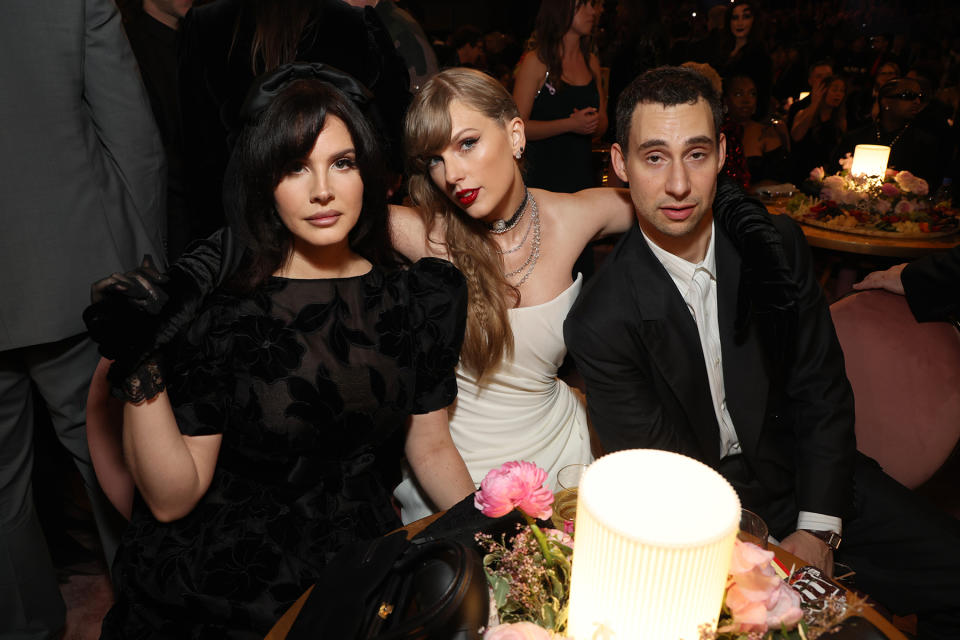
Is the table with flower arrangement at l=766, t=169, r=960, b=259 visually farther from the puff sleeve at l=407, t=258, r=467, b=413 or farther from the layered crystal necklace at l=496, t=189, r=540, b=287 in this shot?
the puff sleeve at l=407, t=258, r=467, b=413

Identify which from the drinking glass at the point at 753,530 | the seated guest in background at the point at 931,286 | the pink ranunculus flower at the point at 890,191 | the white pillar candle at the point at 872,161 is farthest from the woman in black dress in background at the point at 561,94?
the drinking glass at the point at 753,530

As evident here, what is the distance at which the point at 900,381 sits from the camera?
1.89 m

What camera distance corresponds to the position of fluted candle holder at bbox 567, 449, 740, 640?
0.74m

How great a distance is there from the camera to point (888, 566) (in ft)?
6.04

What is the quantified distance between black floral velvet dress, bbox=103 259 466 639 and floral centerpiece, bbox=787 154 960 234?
294 centimetres

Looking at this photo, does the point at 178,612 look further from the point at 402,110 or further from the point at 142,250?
the point at 402,110

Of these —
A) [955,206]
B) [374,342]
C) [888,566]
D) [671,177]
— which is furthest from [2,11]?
[955,206]

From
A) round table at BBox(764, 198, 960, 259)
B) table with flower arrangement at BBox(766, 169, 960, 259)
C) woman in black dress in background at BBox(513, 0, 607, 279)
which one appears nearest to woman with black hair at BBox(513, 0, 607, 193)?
woman in black dress in background at BBox(513, 0, 607, 279)

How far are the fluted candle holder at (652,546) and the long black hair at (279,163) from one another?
99 centimetres

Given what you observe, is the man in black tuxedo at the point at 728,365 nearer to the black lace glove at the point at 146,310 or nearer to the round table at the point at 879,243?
the black lace glove at the point at 146,310

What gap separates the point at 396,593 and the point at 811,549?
3.85ft

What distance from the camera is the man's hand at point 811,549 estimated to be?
1.67 m

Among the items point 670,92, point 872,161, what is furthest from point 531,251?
point 872,161

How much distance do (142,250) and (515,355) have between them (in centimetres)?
120
